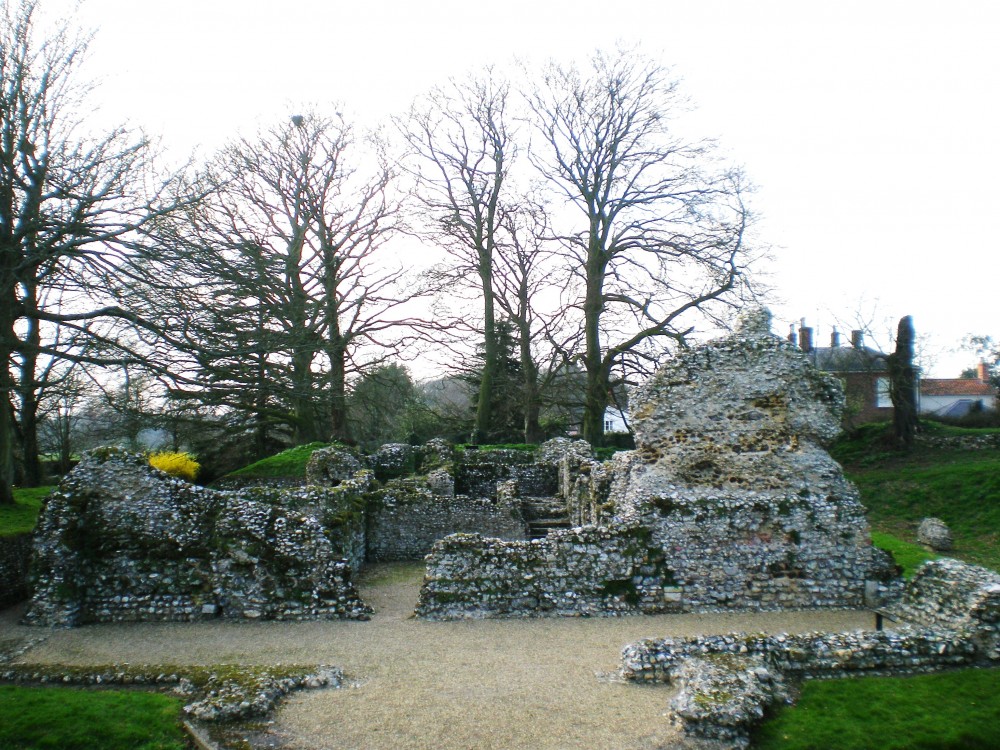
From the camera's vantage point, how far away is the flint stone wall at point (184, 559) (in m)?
8.95

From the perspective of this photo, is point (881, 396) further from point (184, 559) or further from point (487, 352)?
point (184, 559)

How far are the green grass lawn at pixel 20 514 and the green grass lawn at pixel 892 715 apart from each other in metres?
9.23

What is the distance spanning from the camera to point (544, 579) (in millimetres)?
9273

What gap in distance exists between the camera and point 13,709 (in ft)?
19.1

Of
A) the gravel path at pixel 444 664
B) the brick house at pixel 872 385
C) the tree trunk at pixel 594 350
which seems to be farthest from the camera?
the brick house at pixel 872 385

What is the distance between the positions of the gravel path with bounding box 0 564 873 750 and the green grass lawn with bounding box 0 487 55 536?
143 centimetres

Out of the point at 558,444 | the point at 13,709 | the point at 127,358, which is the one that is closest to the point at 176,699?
the point at 13,709

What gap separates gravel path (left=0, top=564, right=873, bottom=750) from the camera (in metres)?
5.80

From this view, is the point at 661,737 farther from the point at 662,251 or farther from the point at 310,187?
the point at 310,187

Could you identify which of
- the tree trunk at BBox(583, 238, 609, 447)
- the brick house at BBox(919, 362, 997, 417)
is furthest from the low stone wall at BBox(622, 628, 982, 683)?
the brick house at BBox(919, 362, 997, 417)

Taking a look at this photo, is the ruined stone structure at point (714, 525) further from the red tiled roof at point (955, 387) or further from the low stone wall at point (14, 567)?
the red tiled roof at point (955, 387)

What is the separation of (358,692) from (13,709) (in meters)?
2.87

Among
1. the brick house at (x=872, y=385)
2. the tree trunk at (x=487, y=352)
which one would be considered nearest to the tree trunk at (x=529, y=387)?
the tree trunk at (x=487, y=352)

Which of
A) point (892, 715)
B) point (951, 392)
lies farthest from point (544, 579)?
point (951, 392)
